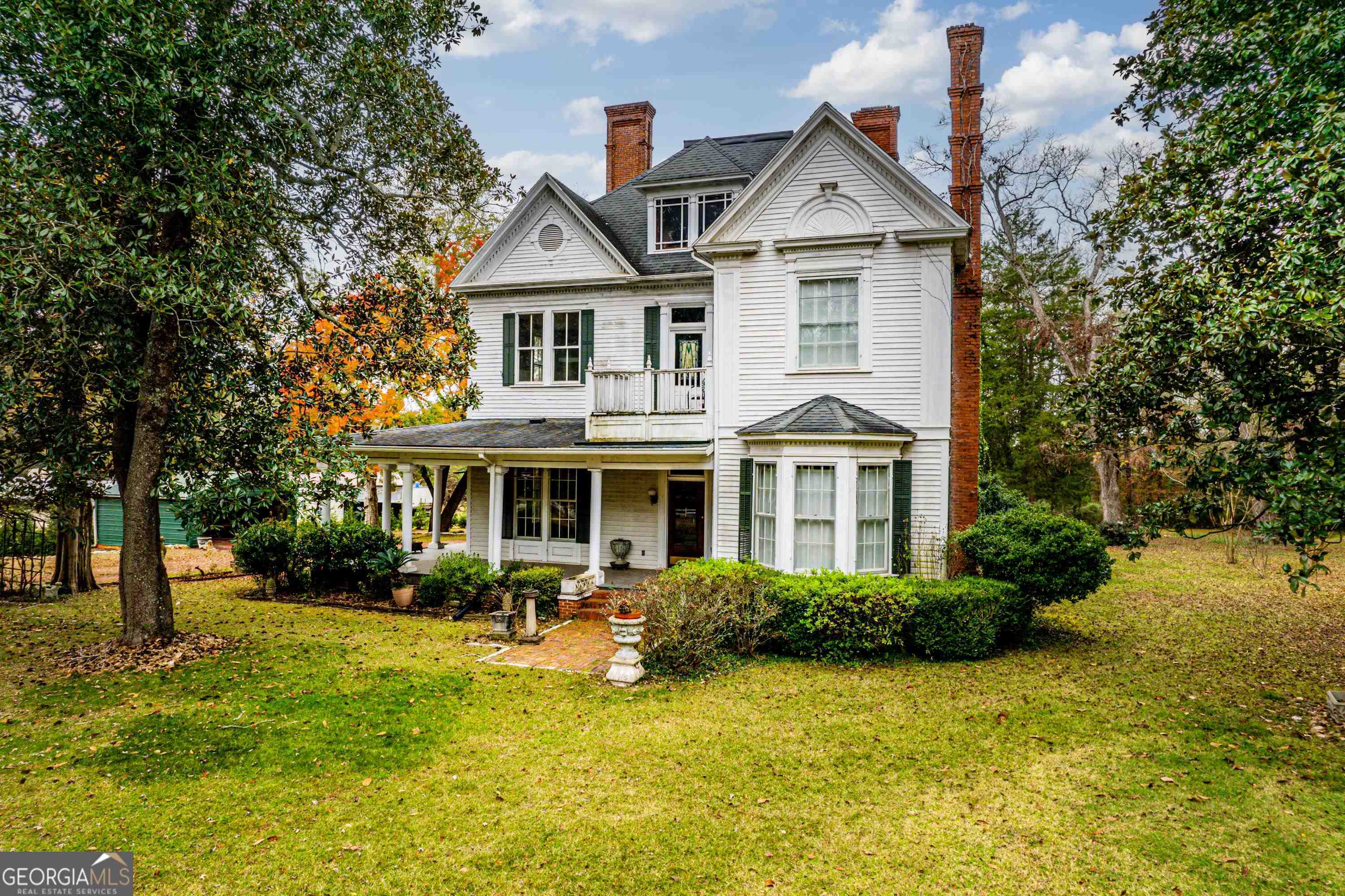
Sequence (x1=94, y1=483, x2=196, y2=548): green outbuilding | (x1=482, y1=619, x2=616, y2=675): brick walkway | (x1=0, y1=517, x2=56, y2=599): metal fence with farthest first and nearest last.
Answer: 1. (x1=94, y1=483, x2=196, y2=548): green outbuilding
2. (x1=0, y1=517, x2=56, y2=599): metal fence
3. (x1=482, y1=619, x2=616, y2=675): brick walkway

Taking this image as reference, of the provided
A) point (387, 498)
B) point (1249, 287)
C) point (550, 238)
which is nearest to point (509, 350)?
point (550, 238)

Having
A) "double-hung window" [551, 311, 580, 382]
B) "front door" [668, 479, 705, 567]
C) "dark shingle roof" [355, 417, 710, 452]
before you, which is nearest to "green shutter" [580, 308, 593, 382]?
"double-hung window" [551, 311, 580, 382]

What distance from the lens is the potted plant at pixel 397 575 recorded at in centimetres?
1439

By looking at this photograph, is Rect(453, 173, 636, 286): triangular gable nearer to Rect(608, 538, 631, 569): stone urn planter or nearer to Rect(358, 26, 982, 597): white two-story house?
Rect(358, 26, 982, 597): white two-story house

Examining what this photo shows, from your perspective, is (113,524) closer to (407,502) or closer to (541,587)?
(407,502)

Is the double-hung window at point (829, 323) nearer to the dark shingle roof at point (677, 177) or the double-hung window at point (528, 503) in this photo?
the dark shingle roof at point (677, 177)

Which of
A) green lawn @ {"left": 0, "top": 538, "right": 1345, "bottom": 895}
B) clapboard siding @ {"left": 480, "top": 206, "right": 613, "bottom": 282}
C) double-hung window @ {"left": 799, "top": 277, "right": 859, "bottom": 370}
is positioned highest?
clapboard siding @ {"left": 480, "top": 206, "right": 613, "bottom": 282}

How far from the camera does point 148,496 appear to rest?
10000 mm

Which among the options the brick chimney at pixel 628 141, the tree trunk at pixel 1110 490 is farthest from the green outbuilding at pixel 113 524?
the tree trunk at pixel 1110 490

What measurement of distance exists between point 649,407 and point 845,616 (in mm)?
5800

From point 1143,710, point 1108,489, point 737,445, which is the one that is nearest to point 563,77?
point 737,445

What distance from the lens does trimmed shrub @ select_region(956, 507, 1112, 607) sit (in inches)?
425

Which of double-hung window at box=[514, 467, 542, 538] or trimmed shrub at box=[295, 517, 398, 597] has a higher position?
double-hung window at box=[514, 467, 542, 538]

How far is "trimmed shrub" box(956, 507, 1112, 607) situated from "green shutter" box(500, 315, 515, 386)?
1149cm
